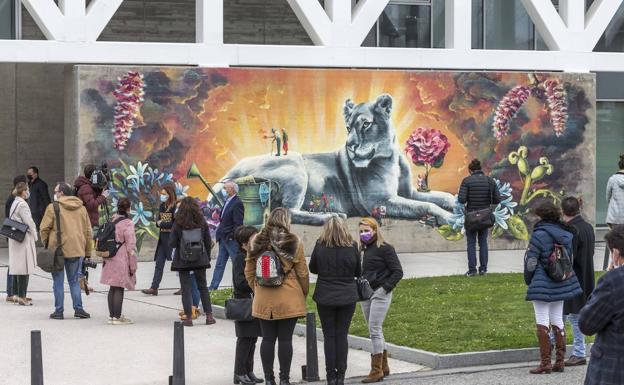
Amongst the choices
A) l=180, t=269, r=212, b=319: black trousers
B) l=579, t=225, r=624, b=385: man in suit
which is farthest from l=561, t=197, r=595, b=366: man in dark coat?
l=579, t=225, r=624, b=385: man in suit

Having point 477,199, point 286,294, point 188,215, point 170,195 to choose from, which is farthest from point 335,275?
point 477,199

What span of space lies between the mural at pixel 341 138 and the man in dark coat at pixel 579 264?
1149 centimetres

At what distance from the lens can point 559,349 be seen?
12.7m

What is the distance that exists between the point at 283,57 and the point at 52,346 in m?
11.4

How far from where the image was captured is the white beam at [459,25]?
2569cm

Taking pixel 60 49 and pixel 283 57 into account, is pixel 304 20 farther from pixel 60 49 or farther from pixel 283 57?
pixel 60 49

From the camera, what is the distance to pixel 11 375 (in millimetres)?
12484

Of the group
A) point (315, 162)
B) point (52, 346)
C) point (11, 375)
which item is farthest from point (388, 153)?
point (11, 375)

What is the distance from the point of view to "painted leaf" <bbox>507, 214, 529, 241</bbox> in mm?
25844

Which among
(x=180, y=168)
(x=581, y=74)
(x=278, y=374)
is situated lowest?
(x=278, y=374)

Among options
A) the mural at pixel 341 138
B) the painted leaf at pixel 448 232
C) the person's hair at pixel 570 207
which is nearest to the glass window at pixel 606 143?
the mural at pixel 341 138

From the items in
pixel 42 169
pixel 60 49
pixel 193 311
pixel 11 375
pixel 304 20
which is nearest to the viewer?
pixel 11 375

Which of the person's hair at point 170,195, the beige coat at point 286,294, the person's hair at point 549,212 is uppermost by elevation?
the person's hair at point 170,195

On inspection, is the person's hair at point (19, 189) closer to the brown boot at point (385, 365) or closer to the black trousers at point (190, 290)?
the black trousers at point (190, 290)
